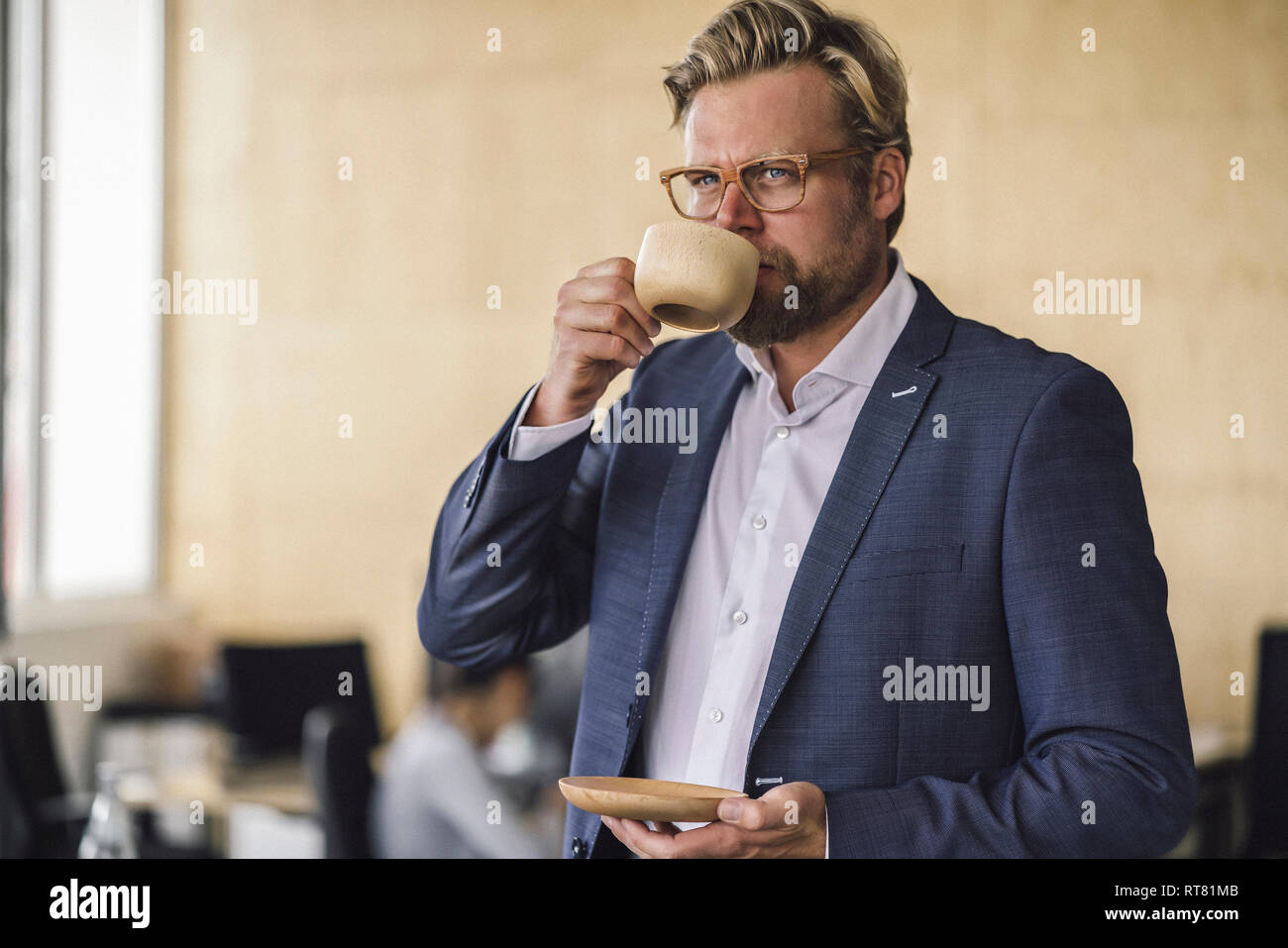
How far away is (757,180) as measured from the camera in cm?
118

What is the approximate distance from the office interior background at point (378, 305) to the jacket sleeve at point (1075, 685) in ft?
6.07

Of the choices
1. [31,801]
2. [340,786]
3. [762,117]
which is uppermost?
[762,117]

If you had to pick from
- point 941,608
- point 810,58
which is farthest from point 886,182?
point 941,608

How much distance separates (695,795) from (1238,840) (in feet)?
8.68

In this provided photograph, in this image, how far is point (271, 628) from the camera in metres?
4.29

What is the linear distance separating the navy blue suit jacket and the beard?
0.09 metres

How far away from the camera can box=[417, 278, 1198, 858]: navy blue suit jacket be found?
1027 mm

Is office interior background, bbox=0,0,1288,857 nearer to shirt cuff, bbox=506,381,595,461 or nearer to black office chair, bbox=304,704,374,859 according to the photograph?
black office chair, bbox=304,704,374,859

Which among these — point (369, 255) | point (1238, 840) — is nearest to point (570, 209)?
point (369, 255)

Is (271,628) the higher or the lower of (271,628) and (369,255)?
the lower

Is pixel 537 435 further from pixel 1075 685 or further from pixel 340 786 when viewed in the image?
pixel 340 786

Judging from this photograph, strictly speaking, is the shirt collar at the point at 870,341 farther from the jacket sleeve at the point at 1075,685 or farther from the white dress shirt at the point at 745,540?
the jacket sleeve at the point at 1075,685

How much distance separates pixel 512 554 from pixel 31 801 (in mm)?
2211
